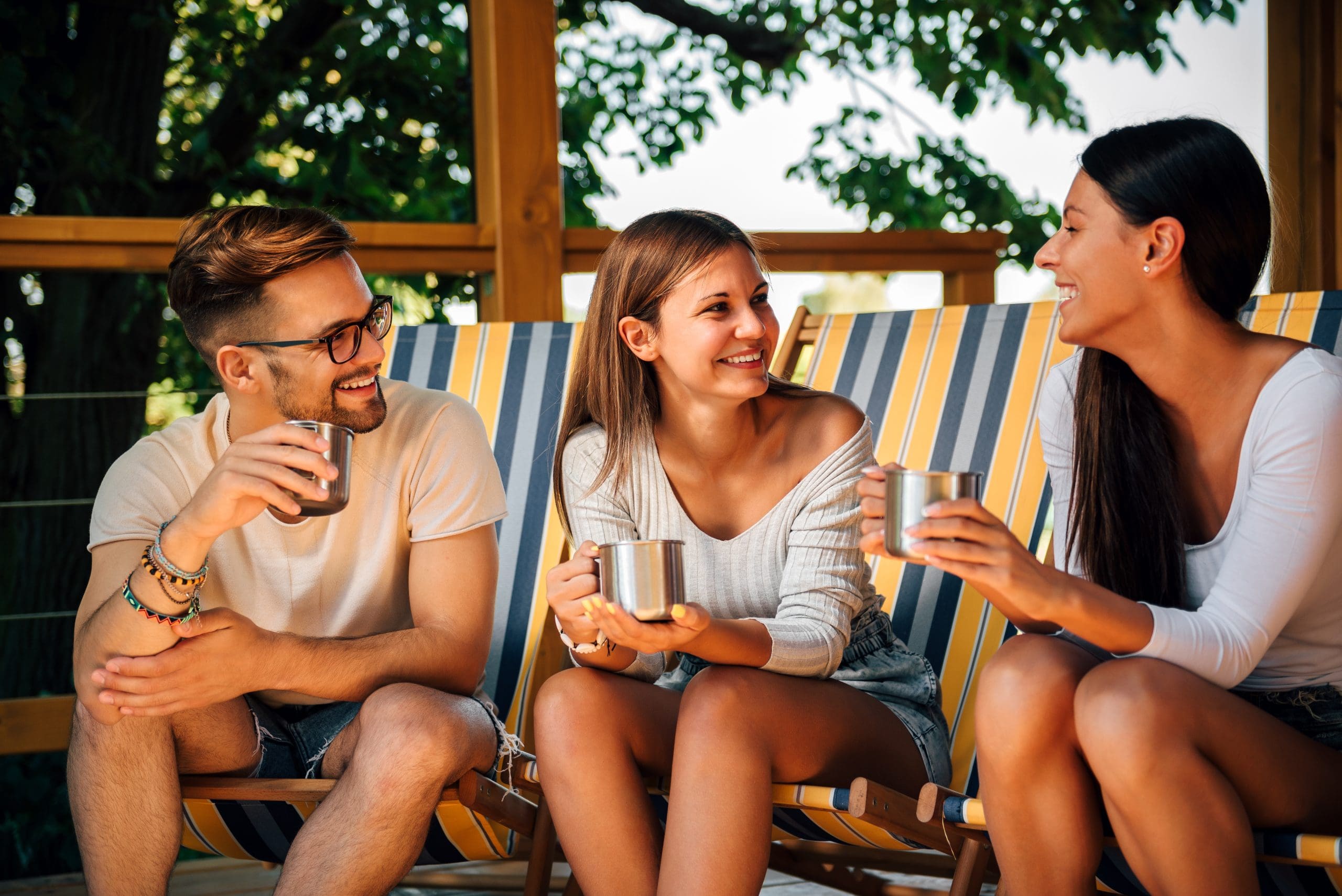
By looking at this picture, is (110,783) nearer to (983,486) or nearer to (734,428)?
(734,428)

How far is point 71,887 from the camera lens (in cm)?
333

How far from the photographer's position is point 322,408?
2.39m

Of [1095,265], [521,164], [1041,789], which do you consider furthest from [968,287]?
[1041,789]

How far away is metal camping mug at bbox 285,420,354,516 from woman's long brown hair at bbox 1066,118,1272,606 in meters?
1.14

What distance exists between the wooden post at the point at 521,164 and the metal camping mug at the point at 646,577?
2.00m

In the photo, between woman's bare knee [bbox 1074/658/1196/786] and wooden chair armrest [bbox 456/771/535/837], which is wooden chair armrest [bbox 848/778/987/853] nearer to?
woman's bare knee [bbox 1074/658/1196/786]

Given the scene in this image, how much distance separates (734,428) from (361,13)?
11.5ft

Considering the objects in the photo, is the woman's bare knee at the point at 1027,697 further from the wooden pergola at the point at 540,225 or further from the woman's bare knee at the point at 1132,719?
the wooden pergola at the point at 540,225

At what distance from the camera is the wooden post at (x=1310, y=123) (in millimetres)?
4117

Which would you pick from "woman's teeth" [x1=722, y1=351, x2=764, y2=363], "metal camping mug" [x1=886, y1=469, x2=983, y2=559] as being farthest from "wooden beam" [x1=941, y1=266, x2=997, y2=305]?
"metal camping mug" [x1=886, y1=469, x2=983, y2=559]

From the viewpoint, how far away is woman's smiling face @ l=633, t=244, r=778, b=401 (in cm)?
231

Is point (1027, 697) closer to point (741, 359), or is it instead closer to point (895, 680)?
point (895, 680)

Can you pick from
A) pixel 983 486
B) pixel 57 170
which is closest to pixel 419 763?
pixel 983 486

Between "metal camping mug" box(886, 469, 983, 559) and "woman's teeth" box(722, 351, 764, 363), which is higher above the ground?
"woman's teeth" box(722, 351, 764, 363)
